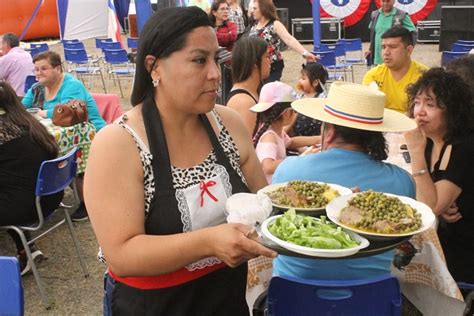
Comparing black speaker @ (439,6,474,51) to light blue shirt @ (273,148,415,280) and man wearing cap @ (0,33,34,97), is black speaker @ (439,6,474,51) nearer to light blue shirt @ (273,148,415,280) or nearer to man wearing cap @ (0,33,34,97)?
man wearing cap @ (0,33,34,97)

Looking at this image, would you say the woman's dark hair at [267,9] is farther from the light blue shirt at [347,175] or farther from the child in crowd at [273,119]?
the light blue shirt at [347,175]

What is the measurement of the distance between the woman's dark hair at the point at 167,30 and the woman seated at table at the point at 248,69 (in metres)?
2.54

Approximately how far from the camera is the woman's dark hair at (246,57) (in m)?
4.14

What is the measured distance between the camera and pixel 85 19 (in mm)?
20156

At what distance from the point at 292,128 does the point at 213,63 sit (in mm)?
2873

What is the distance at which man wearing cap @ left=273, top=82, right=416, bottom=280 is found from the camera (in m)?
2.03

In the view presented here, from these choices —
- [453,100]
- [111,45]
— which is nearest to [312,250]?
[453,100]

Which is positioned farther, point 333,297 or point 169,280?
point 333,297

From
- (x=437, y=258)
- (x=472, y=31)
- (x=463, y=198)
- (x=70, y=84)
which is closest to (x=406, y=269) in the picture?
(x=437, y=258)

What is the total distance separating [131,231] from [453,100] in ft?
6.11

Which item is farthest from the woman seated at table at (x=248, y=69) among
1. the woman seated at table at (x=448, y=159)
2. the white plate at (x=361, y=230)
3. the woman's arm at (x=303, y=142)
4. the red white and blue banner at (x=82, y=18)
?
the red white and blue banner at (x=82, y=18)

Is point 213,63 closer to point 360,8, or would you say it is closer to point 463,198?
point 463,198

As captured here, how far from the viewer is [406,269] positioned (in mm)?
2346

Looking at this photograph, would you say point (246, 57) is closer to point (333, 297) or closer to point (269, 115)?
point (269, 115)
